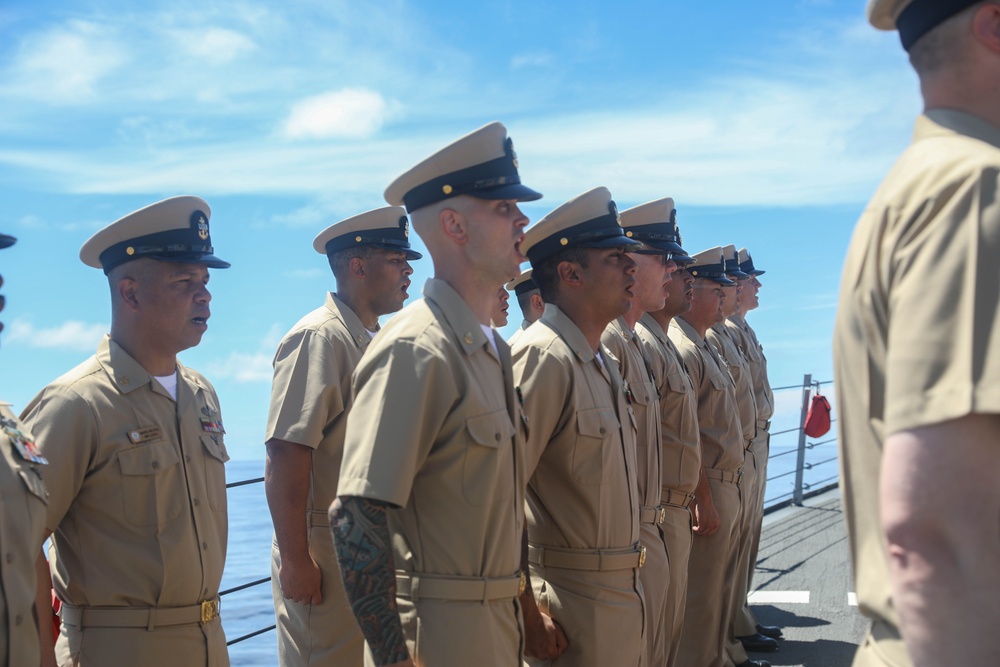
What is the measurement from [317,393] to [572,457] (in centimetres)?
107

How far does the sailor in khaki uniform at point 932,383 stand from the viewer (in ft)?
4.46

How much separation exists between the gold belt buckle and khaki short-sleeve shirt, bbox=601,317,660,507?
5.58ft

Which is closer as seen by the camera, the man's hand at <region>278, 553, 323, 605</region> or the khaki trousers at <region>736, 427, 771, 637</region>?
the man's hand at <region>278, 553, 323, 605</region>

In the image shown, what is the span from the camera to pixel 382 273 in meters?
4.59

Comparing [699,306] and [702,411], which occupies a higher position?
[699,306]

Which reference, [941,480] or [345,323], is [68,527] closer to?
[345,323]

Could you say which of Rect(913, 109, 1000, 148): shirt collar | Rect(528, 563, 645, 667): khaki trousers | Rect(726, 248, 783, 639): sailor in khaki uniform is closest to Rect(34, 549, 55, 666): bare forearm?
Rect(528, 563, 645, 667): khaki trousers

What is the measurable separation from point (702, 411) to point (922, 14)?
15.0 ft

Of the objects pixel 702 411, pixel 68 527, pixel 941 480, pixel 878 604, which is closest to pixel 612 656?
pixel 68 527

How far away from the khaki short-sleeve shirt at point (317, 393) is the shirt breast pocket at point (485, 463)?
139cm

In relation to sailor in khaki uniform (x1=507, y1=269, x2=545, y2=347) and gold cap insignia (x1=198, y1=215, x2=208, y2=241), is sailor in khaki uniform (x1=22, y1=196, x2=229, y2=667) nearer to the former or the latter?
gold cap insignia (x1=198, y1=215, x2=208, y2=241)

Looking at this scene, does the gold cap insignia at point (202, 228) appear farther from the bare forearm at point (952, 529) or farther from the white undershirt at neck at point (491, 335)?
the bare forearm at point (952, 529)

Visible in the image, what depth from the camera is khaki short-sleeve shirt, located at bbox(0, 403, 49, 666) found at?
8.45ft

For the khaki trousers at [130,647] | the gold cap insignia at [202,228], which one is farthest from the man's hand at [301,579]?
the gold cap insignia at [202,228]
